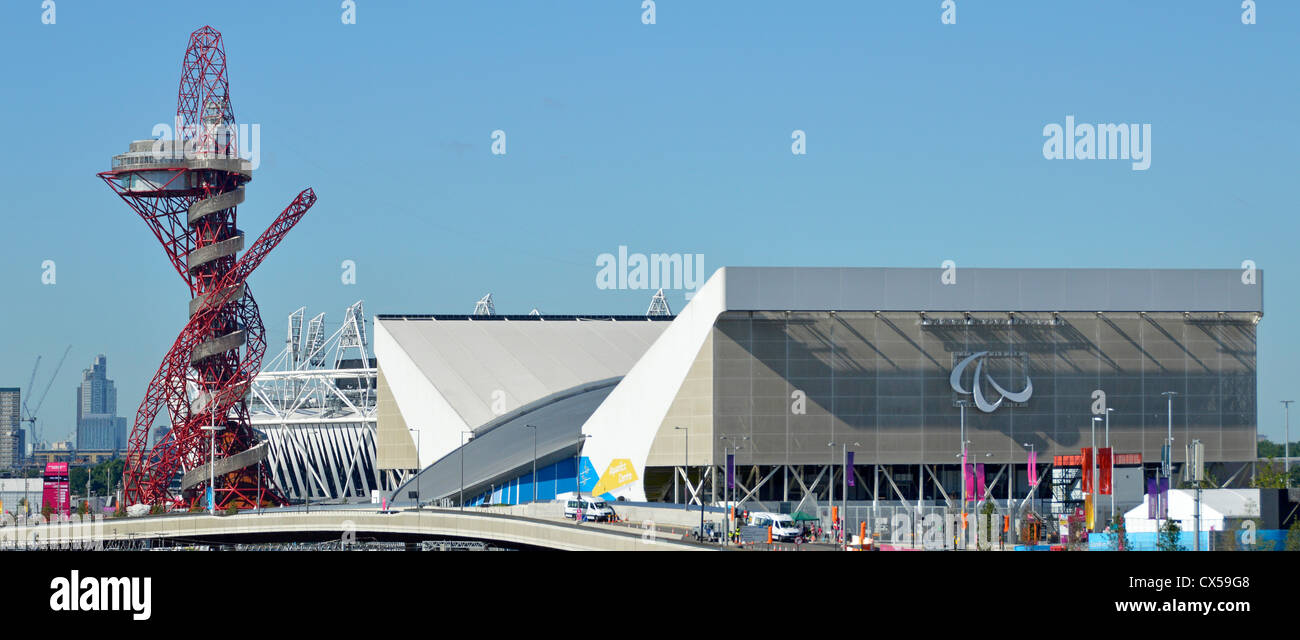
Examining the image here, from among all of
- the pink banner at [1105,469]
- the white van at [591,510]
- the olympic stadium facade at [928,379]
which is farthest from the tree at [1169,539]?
the olympic stadium facade at [928,379]

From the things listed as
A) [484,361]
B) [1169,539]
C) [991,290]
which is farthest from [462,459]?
[1169,539]

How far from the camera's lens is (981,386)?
4478 inches

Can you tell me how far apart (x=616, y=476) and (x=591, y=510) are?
20093mm

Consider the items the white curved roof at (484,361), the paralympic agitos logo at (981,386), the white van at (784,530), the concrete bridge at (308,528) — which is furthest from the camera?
the white curved roof at (484,361)

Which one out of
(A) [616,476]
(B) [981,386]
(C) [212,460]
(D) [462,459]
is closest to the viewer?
(B) [981,386]

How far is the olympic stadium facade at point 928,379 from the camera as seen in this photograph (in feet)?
366

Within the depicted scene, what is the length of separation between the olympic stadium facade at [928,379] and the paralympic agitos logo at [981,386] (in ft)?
0.35

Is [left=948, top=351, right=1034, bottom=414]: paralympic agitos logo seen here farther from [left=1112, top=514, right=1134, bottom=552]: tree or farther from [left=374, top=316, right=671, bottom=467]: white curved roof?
[left=374, top=316, right=671, bottom=467]: white curved roof

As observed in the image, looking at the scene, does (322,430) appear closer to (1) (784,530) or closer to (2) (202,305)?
(2) (202,305)

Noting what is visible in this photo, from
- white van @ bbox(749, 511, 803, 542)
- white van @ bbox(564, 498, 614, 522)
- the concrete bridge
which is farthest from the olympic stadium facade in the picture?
white van @ bbox(749, 511, 803, 542)

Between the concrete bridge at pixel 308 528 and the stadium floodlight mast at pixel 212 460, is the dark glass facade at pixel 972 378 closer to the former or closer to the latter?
the concrete bridge at pixel 308 528

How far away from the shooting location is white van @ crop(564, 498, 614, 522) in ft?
324
